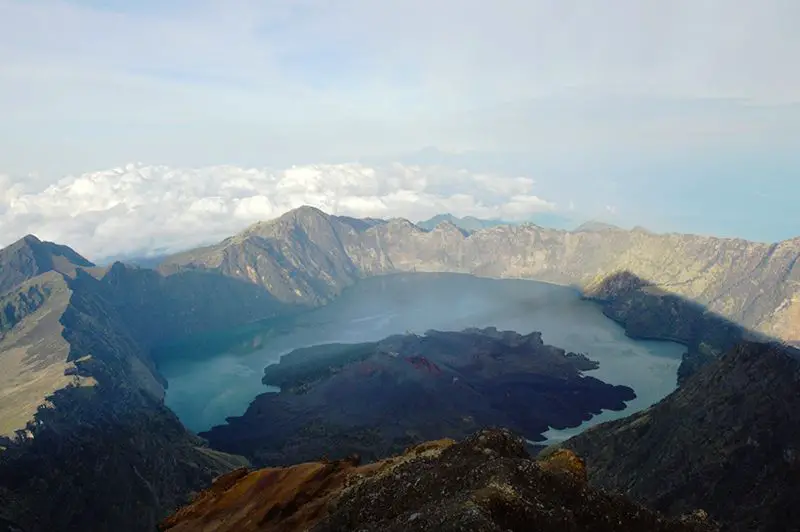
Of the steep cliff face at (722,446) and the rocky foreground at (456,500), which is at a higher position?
the rocky foreground at (456,500)

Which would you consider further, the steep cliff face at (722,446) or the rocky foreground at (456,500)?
the steep cliff face at (722,446)

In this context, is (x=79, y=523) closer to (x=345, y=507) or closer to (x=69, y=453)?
(x=69, y=453)

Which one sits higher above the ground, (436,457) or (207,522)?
(436,457)

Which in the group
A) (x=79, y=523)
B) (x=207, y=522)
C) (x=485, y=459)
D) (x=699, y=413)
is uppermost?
(x=485, y=459)

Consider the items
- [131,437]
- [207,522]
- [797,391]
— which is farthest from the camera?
[131,437]

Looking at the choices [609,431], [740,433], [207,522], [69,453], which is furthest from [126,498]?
[740,433]

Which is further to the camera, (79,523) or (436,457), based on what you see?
(79,523)
